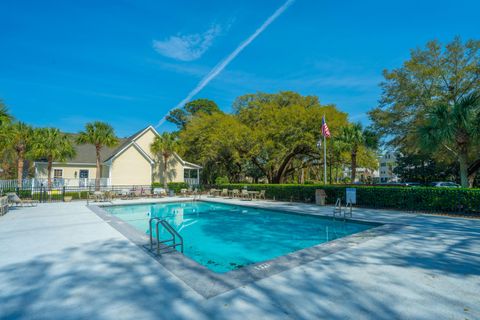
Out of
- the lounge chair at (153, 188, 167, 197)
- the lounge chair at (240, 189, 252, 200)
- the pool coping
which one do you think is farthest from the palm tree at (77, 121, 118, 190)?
the pool coping

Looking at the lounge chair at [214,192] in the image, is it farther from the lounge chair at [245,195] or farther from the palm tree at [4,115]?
the palm tree at [4,115]

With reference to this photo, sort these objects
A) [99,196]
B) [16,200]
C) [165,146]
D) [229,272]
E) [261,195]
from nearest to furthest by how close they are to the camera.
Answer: [229,272]
[16,200]
[99,196]
[261,195]
[165,146]

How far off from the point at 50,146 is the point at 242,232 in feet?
66.1

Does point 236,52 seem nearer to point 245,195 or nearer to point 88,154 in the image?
point 245,195

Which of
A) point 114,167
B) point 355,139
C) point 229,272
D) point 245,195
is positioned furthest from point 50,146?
point 355,139

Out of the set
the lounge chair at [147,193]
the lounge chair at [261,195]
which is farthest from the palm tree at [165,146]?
the lounge chair at [261,195]

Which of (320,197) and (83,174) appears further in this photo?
(83,174)

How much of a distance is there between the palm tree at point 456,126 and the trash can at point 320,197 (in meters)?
6.37

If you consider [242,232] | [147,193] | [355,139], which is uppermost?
[355,139]

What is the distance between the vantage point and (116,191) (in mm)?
22344

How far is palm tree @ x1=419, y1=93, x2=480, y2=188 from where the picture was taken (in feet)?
41.5

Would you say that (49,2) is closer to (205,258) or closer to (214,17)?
(214,17)

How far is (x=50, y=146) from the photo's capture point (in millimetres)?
21031

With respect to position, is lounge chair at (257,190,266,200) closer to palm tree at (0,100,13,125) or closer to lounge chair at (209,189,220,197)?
lounge chair at (209,189,220,197)
